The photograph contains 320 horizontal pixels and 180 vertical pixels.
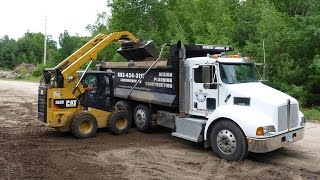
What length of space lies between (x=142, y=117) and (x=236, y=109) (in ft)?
13.5

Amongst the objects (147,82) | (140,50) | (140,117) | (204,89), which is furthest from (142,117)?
(204,89)

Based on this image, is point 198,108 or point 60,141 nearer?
point 198,108

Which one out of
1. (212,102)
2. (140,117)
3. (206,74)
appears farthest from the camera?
(140,117)

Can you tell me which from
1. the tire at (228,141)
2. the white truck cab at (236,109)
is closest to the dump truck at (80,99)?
the white truck cab at (236,109)

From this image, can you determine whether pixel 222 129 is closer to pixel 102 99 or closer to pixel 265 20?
pixel 102 99

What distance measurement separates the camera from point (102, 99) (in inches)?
467

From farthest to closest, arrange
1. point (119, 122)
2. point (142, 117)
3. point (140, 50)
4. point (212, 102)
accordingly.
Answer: point (140, 50)
point (142, 117)
point (119, 122)
point (212, 102)

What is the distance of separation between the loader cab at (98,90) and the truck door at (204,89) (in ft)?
10.2

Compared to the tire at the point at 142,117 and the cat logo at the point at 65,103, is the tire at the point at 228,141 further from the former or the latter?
the cat logo at the point at 65,103

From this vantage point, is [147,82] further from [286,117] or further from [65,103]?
[286,117]

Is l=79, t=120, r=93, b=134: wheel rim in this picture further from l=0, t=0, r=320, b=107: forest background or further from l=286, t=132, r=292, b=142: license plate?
l=0, t=0, r=320, b=107: forest background

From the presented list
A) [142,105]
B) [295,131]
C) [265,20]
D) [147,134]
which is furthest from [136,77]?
[265,20]

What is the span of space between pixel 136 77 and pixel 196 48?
8.28 ft

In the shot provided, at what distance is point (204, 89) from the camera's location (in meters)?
9.81
